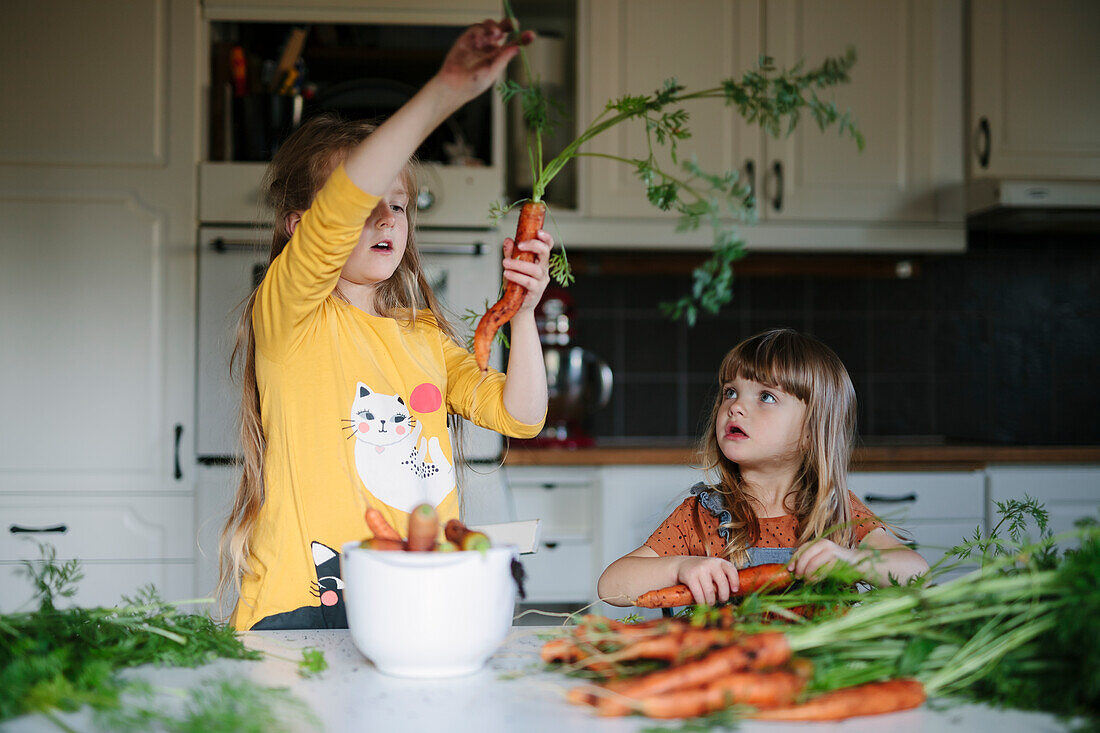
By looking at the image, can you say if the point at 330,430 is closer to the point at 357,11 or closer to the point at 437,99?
the point at 437,99

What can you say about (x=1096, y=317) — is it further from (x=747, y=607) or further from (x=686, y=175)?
(x=747, y=607)

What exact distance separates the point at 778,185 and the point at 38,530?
6.94 ft

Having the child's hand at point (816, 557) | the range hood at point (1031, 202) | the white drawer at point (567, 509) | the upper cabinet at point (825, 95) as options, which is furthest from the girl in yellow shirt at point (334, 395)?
the range hood at point (1031, 202)

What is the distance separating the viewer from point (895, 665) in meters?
0.69

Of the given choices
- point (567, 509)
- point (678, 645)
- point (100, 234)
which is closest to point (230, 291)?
point (100, 234)

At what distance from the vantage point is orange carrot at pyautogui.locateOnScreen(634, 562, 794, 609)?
874mm

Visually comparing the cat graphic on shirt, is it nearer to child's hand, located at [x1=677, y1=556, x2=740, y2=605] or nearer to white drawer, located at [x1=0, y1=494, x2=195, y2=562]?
child's hand, located at [x1=677, y1=556, x2=740, y2=605]

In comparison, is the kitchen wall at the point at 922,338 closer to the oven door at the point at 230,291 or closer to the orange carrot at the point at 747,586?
the oven door at the point at 230,291

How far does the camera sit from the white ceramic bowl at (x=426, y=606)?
677mm

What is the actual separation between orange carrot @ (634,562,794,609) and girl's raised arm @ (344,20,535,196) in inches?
19.8

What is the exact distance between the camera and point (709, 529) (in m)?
1.28

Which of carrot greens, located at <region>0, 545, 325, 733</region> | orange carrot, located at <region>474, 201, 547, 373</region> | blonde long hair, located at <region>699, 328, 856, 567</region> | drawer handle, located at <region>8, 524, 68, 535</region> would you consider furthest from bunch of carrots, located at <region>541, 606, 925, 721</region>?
drawer handle, located at <region>8, 524, 68, 535</region>

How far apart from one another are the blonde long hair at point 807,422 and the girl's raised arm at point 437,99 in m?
0.67

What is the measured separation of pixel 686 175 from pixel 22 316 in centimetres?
175
